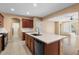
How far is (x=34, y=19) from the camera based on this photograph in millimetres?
2207

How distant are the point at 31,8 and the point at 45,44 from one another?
75cm

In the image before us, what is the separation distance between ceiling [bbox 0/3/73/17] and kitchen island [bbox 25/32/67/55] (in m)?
0.46

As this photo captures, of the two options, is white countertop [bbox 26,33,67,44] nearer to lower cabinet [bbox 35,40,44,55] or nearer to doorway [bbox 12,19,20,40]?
lower cabinet [bbox 35,40,44,55]

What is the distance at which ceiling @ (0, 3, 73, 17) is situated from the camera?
2029 millimetres

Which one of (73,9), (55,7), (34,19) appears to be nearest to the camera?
(73,9)

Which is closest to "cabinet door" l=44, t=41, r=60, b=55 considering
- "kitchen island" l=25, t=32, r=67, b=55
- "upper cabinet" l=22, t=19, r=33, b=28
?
"kitchen island" l=25, t=32, r=67, b=55

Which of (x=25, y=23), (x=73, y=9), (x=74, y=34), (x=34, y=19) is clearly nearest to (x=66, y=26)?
(x=74, y=34)

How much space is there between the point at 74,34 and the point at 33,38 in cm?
81

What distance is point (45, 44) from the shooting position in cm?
200

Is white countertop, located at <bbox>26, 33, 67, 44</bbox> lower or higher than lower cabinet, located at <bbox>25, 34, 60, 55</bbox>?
higher

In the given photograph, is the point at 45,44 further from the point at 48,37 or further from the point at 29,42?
the point at 29,42

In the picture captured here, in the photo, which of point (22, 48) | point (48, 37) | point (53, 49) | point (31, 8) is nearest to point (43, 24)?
point (48, 37)

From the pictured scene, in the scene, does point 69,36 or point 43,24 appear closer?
point 69,36

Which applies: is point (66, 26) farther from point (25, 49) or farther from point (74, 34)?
point (25, 49)
